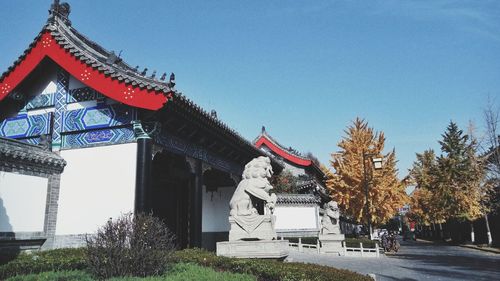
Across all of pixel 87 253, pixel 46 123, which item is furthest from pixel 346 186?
pixel 87 253

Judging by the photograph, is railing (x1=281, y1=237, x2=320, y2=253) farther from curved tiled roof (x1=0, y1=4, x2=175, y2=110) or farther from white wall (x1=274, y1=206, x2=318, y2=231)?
curved tiled roof (x1=0, y1=4, x2=175, y2=110)

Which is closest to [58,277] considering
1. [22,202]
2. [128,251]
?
[128,251]

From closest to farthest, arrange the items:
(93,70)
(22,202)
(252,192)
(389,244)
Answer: (22,202)
(252,192)
(93,70)
(389,244)

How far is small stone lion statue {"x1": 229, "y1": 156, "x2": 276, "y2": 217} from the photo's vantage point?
1005 cm

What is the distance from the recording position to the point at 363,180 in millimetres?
27609

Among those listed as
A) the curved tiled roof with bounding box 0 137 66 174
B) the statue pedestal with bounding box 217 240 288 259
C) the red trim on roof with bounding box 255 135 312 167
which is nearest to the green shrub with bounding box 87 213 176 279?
the statue pedestal with bounding box 217 240 288 259

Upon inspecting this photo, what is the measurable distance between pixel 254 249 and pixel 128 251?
3432mm

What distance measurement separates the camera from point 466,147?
1309 inches

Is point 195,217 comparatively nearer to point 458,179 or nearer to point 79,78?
point 79,78

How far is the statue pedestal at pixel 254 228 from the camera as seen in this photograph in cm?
967

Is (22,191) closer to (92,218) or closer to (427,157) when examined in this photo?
(92,218)

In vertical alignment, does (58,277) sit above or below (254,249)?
below

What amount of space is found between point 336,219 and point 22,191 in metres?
16.1

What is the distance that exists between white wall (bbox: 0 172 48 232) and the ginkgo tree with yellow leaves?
848 inches
